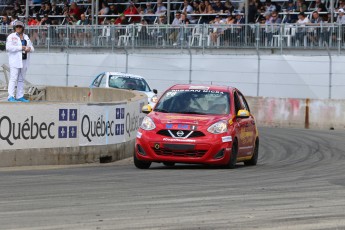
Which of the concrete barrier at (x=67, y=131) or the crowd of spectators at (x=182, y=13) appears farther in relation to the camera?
the crowd of spectators at (x=182, y=13)

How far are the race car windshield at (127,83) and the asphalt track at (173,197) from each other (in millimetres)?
13086

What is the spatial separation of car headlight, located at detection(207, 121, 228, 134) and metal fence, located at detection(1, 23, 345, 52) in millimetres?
15764

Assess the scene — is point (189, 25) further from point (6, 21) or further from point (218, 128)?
point (218, 128)

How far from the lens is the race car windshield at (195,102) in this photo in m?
18.3

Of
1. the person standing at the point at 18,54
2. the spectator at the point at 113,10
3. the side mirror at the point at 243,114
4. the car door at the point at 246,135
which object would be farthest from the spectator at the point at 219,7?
the side mirror at the point at 243,114

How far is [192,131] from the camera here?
57.2 ft

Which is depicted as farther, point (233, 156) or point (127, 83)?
point (127, 83)

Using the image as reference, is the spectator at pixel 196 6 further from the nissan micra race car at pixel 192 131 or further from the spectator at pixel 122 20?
the nissan micra race car at pixel 192 131

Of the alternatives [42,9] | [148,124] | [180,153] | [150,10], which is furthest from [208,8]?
[180,153]

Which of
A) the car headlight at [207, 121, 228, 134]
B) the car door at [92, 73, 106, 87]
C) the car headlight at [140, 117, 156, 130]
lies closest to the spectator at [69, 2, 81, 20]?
the car door at [92, 73, 106, 87]

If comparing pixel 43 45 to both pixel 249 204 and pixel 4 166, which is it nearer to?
pixel 4 166

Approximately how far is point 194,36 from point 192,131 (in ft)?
61.8

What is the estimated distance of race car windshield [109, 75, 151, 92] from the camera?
32.4m

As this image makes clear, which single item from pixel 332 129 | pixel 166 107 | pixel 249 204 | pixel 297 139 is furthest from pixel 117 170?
→ pixel 332 129
